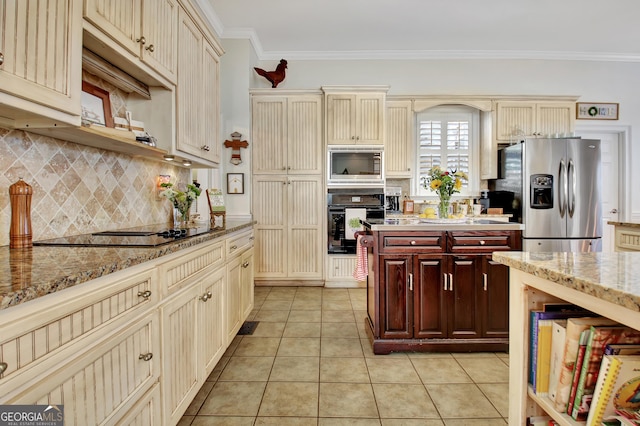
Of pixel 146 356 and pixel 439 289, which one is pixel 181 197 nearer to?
pixel 146 356

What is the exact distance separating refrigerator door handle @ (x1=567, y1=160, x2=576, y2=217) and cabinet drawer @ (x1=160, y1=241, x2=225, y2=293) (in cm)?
418

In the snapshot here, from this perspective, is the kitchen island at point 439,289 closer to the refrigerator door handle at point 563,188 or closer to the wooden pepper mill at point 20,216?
the wooden pepper mill at point 20,216

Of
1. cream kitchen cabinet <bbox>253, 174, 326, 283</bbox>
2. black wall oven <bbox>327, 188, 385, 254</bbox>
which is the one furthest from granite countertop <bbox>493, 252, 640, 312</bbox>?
cream kitchen cabinet <bbox>253, 174, 326, 283</bbox>

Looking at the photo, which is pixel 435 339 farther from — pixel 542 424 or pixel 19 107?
pixel 19 107

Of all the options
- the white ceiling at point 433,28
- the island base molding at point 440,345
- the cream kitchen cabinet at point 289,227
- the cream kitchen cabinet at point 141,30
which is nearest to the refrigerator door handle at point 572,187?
the white ceiling at point 433,28

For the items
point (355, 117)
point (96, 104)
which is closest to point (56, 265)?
point (96, 104)

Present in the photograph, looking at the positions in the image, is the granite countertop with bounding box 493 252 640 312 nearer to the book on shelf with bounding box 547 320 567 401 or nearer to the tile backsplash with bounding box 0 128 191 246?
the book on shelf with bounding box 547 320 567 401

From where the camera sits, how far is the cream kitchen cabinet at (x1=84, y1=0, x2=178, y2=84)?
55.7 inches

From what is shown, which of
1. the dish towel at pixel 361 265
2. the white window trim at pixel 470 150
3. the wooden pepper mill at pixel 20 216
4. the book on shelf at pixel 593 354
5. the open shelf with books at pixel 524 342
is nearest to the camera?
the book on shelf at pixel 593 354

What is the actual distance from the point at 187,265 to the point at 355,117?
315 cm

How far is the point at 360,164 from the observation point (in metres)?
4.09

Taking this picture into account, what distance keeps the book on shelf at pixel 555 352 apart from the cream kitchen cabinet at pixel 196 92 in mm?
2134

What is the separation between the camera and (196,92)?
2.40 metres

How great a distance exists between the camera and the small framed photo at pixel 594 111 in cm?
471
